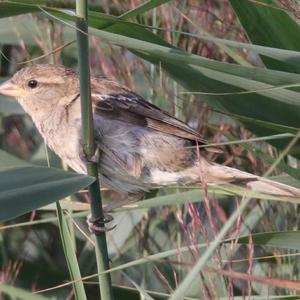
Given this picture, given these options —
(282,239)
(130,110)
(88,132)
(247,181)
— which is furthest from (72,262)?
(130,110)

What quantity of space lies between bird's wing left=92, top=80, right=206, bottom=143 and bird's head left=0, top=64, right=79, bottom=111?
10cm

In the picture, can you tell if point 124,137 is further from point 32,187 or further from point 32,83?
point 32,187

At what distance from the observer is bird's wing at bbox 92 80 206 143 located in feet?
9.34

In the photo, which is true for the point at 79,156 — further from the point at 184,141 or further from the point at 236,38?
the point at 236,38

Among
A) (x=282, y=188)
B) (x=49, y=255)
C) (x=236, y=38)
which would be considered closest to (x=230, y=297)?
(x=282, y=188)

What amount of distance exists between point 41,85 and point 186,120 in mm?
529

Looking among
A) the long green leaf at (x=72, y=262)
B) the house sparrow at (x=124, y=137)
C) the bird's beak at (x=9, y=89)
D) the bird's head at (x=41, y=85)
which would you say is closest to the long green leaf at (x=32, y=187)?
the long green leaf at (x=72, y=262)

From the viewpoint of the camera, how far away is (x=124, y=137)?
9.23 feet

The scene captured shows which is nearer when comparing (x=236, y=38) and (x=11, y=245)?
(x=236, y=38)

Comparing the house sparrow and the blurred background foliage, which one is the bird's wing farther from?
the blurred background foliage

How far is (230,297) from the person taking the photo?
1738 mm

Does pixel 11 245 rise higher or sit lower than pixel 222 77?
lower

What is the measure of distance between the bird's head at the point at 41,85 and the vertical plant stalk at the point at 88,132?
97 cm

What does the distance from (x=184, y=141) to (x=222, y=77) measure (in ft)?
3.42
